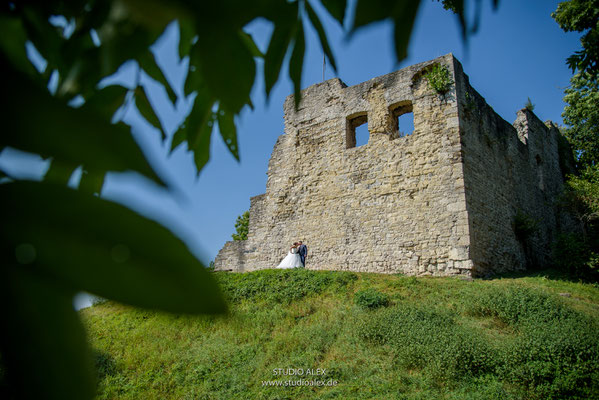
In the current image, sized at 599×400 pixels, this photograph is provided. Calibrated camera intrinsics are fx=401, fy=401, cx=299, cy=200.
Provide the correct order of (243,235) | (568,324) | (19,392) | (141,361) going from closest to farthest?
1. (19,392)
2. (568,324)
3. (141,361)
4. (243,235)

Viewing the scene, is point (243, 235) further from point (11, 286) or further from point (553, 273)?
point (11, 286)

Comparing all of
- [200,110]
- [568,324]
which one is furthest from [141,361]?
[200,110]

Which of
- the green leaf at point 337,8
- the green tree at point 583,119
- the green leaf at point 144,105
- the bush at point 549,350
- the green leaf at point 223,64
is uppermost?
the green tree at point 583,119

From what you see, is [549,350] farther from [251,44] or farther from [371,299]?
[251,44]

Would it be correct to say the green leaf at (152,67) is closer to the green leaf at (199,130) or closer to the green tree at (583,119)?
the green leaf at (199,130)

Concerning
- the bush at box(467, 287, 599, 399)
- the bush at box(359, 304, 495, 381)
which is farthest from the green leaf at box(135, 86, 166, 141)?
the bush at box(467, 287, 599, 399)

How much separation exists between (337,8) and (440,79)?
11357 mm

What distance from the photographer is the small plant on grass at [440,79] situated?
1103 centimetres

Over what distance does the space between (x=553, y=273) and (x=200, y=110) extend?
12.7 m

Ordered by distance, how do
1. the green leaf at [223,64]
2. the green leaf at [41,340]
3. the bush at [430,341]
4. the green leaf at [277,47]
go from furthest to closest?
1. the bush at [430,341]
2. the green leaf at [277,47]
3. the green leaf at [223,64]
4. the green leaf at [41,340]

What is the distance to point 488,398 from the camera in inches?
183

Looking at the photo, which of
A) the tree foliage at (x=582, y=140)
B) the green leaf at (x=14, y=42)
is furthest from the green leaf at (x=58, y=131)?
the tree foliage at (x=582, y=140)

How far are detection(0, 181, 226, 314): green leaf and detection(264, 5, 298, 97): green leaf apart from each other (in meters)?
0.43

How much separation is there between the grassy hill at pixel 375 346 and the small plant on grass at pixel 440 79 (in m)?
5.33
